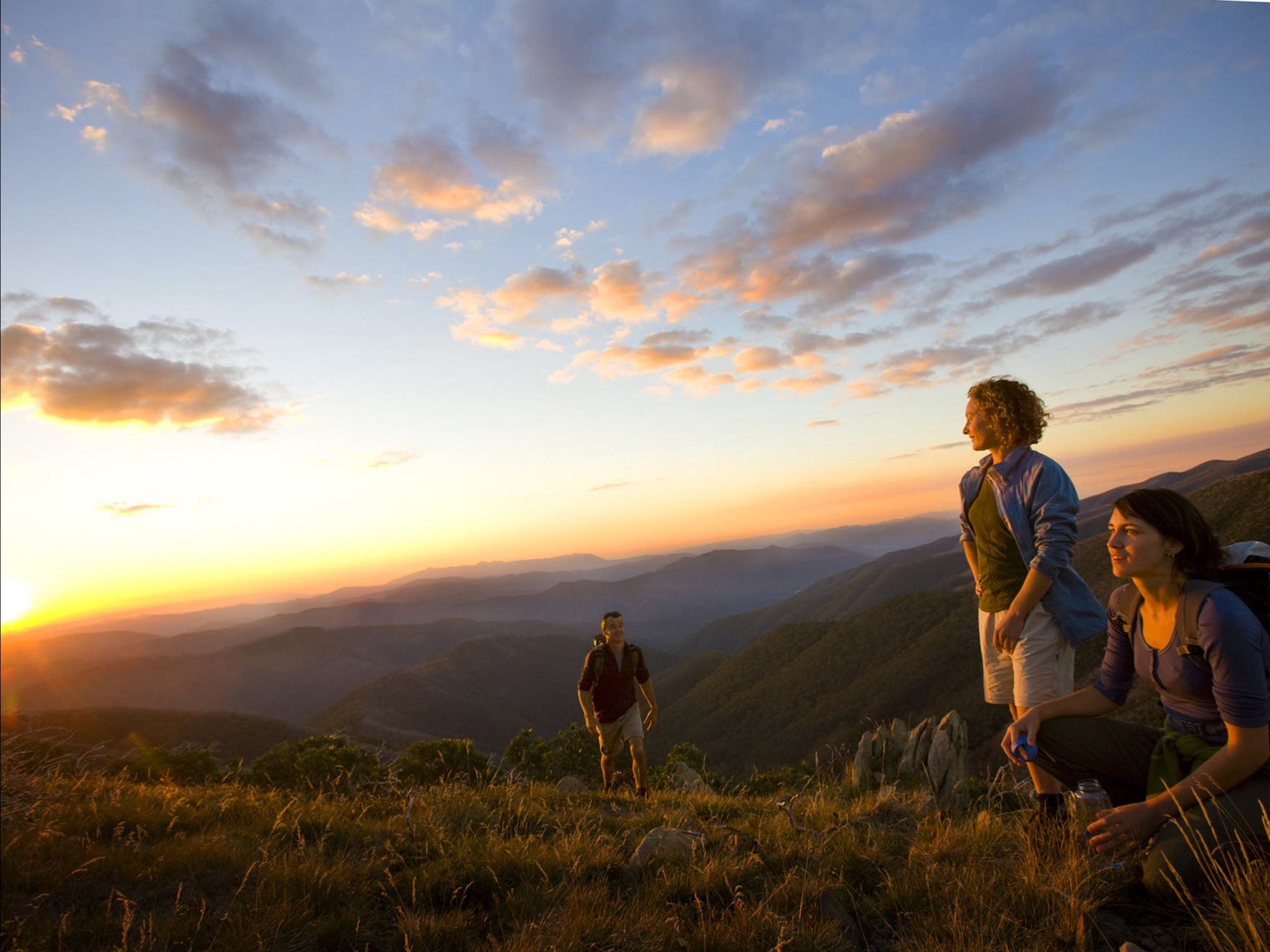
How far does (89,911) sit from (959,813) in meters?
5.27

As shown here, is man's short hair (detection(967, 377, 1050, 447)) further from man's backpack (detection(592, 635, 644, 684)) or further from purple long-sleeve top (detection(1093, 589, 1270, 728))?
man's backpack (detection(592, 635, 644, 684))

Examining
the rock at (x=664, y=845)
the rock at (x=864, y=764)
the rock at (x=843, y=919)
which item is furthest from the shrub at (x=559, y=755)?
the rock at (x=843, y=919)

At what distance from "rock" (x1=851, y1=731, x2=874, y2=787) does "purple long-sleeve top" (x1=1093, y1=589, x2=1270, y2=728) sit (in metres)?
3.99

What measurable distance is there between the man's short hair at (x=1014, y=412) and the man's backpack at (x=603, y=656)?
4617mm

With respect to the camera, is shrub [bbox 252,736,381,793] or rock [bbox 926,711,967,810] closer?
rock [bbox 926,711,967,810]

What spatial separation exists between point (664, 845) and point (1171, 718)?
2660mm

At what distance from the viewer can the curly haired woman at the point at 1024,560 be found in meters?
3.49

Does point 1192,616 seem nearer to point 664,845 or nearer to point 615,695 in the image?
point 664,845

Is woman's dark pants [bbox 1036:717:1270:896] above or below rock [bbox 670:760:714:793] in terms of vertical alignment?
above

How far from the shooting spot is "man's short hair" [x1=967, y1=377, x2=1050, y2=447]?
3928mm

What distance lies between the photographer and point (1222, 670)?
2492 millimetres

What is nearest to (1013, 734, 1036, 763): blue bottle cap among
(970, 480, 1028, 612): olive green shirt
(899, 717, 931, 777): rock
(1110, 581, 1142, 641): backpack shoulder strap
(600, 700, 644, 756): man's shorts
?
(1110, 581, 1142, 641): backpack shoulder strap

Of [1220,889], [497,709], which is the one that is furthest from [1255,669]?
[497,709]

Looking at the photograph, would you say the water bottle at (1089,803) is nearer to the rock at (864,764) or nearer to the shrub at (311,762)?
the rock at (864,764)
